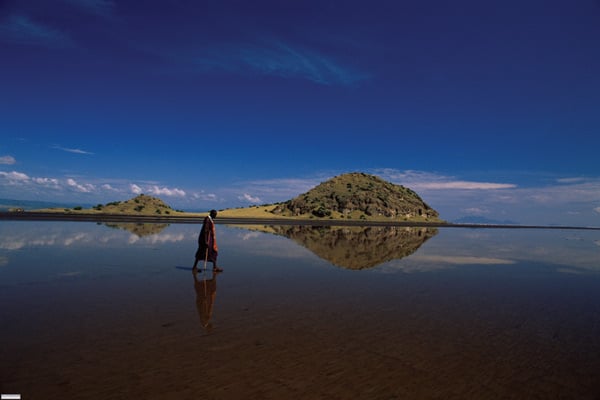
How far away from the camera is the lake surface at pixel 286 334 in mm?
5273

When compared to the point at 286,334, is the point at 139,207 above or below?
above

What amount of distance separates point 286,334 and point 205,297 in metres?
3.82

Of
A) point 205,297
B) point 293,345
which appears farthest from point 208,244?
point 293,345

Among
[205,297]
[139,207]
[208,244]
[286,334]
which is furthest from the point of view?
[139,207]

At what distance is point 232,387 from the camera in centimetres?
512

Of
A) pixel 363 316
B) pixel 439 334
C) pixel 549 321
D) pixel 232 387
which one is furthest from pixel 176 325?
pixel 549 321

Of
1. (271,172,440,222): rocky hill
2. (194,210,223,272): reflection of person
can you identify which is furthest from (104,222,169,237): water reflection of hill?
(271,172,440,222): rocky hill

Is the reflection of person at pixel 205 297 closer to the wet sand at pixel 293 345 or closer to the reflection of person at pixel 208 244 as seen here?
the wet sand at pixel 293 345

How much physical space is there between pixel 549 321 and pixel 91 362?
1077 centimetres

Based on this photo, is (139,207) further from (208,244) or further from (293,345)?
(293,345)

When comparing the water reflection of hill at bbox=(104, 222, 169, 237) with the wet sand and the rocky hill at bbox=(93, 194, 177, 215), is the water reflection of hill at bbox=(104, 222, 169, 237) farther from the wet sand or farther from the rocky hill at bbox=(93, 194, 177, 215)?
the rocky hill at bbox=(93, 194, 177, 215)

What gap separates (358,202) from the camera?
338 ft

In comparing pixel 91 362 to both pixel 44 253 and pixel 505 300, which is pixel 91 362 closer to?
pixel 505 300

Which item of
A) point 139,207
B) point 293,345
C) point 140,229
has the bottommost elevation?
point 293,345
